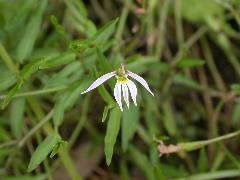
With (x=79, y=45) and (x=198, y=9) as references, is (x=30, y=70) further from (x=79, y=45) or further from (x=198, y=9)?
(x=198, y=9)

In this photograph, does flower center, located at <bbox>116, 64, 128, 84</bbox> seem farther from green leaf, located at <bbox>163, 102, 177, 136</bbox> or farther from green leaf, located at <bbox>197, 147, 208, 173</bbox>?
green leaf, located at <bbox>163, 102, 177, 136</bbox>

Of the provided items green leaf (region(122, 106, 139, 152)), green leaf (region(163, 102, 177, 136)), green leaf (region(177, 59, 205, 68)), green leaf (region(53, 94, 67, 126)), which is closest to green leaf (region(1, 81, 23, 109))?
green leaf (region(53, 94, 67, 126))

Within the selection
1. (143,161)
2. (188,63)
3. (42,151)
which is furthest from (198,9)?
(42,151)

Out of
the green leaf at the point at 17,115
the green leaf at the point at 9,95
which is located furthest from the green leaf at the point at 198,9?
the green leaf at the point at 9,95

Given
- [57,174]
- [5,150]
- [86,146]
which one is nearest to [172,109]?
[86,146]

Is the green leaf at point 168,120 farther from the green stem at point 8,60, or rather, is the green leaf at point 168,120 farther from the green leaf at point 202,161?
the green stem at point 8,60
